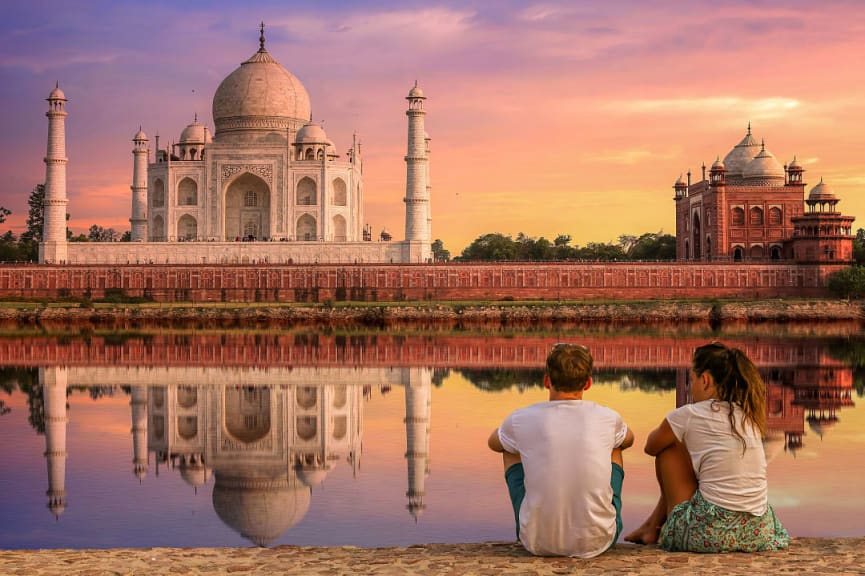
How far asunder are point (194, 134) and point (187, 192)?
146 inches

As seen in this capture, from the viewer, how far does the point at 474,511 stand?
9.08 m

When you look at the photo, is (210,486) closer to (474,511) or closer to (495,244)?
(474,511)

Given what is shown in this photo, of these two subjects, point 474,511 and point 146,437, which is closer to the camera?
point 474,511

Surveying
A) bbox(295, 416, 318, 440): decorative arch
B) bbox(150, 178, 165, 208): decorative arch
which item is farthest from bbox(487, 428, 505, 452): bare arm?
bbox(150, 178, 165, 208): decorative arch

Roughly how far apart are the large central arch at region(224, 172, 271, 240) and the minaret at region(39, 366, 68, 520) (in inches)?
1232

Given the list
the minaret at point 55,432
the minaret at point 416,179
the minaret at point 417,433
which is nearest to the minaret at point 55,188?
the minaret at point 416,179

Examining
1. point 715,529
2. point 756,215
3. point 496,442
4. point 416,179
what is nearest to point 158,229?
point 416,179

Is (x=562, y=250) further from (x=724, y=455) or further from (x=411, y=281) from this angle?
(x=724, y=455)

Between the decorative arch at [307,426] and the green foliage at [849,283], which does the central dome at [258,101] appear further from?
the decorative arch at [307,426]

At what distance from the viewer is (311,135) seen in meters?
53.5

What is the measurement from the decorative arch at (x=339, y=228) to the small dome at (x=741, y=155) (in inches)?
809

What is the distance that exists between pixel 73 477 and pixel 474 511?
4194 mm


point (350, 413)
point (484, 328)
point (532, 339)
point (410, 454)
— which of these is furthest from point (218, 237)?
point (410, 454)

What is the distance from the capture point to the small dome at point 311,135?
175 feet
